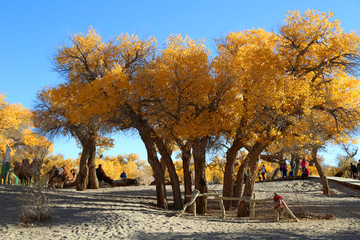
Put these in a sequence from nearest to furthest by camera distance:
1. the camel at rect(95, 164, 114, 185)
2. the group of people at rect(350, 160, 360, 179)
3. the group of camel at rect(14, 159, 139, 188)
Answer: the group of camel at rect(14, 159, 139, 188) → the camel at rect(95, 164, 114, 185) → the group of people at rect(350, 160, 360, 179)

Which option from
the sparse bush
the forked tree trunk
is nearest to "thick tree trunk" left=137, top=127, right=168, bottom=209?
the sparse bush

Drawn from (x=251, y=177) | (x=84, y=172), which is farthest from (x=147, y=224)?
(x=84, y=172)

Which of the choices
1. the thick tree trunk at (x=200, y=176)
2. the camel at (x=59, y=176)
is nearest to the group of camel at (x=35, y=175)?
the camel at (x=59, y=176)

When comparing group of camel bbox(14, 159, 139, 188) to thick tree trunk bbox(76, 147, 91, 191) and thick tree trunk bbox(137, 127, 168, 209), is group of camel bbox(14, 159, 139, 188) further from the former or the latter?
thick tree trunk bbox(137, 127, 168, 209)

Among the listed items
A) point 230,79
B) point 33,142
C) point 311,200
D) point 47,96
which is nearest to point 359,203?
point 311,200

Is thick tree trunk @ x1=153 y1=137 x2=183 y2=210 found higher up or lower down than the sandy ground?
higher up

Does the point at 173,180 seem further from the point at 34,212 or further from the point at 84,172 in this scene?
the point at 84,172

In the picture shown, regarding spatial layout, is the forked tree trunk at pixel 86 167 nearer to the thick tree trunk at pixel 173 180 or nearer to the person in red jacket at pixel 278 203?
Result: the thick tree trunk at pixel 173 180

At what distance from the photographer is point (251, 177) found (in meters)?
15.1

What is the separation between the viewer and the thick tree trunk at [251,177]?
1479 centimetres

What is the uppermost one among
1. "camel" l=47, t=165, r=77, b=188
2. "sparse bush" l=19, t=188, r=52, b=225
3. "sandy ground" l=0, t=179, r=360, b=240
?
"camel" l=47, t=165, r=77, b=188

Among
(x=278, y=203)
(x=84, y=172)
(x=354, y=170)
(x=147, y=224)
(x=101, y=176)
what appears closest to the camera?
(x=147, y=224)

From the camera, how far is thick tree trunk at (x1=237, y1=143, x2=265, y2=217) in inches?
582

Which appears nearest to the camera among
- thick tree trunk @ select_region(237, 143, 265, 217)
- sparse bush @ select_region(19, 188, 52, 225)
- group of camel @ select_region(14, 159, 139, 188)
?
sparse bush @ select_region(19, 188, 52, 225)
